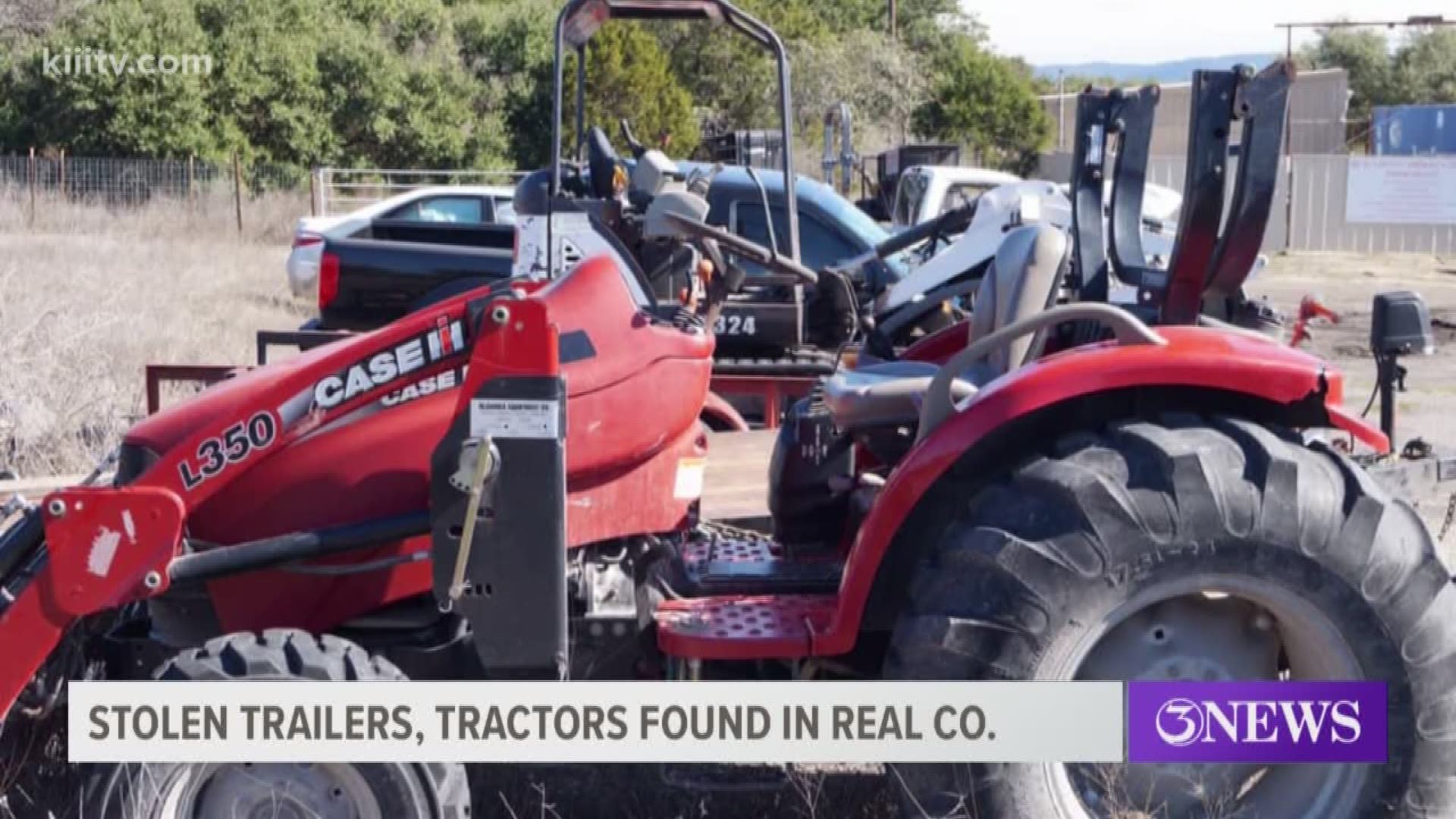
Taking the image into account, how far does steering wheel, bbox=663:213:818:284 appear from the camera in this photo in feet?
15.4

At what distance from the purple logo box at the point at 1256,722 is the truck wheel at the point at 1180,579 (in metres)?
0.04

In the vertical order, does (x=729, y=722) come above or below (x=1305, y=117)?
below

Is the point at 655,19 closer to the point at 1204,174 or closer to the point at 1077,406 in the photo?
the point at 1204,174

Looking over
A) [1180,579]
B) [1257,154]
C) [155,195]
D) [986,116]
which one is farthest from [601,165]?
[986,116]

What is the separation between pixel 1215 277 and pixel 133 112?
99.1 feet

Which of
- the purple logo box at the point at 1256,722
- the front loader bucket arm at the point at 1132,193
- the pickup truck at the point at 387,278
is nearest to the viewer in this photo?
the purple logo box at the point at 1256,722

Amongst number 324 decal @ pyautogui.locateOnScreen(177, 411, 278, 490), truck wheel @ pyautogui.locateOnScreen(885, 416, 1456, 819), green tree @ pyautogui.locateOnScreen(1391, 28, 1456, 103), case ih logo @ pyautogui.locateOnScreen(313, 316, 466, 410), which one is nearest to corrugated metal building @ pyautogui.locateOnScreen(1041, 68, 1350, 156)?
green tree @ pyautogui.locateOnScreen(1391, 28, 1456, 103)

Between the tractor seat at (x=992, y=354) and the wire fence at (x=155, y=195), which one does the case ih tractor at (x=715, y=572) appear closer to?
the tractor seat at (x=992, y=354)

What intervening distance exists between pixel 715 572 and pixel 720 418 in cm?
310

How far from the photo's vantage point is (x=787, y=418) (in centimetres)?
469

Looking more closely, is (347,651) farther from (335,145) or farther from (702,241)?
(335,145)

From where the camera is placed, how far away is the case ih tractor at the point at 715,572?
3.45 metres

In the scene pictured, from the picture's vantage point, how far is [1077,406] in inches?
145

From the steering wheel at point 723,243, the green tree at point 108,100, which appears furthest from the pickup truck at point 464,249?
the green tree at point 108,100
